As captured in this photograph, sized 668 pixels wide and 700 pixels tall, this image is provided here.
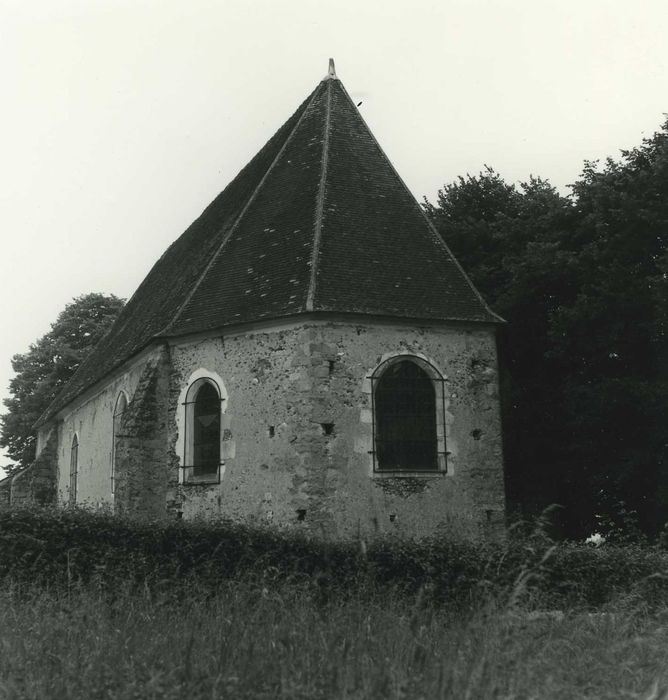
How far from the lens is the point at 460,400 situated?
14695mm

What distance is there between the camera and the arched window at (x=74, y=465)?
Answer: 2231 cm

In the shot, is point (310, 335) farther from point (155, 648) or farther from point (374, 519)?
point (155, 648)

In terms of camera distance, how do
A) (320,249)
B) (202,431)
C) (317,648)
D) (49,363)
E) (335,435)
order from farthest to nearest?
(49,363) → (202,431) → (320,249) → (335,435) → (317,648)

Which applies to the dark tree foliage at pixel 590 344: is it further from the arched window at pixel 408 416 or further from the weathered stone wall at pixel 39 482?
the weathered stone wall at pixel 39 482

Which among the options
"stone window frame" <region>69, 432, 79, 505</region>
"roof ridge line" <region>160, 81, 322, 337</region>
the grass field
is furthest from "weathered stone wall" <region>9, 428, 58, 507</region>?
the grass field

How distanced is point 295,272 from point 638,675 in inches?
396

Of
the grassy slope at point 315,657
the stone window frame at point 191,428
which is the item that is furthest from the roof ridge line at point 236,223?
the grassy slope at point 315,657

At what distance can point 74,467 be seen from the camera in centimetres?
2286

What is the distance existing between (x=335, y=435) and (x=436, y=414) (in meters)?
1.91

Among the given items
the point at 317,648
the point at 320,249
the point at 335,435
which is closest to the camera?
the point at 317,648

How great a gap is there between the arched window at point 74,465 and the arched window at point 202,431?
8.18 m

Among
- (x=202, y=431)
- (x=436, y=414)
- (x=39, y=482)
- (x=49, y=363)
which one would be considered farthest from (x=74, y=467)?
(x=49, y=363)

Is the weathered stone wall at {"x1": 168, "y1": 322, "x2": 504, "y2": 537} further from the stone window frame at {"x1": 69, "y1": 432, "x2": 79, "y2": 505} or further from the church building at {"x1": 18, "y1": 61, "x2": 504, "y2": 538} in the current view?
the stone window frame at {"x1": 69, "y1": 432, "x2": 79, "y2": 505}

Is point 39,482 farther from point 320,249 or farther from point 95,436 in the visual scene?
point 320,249
